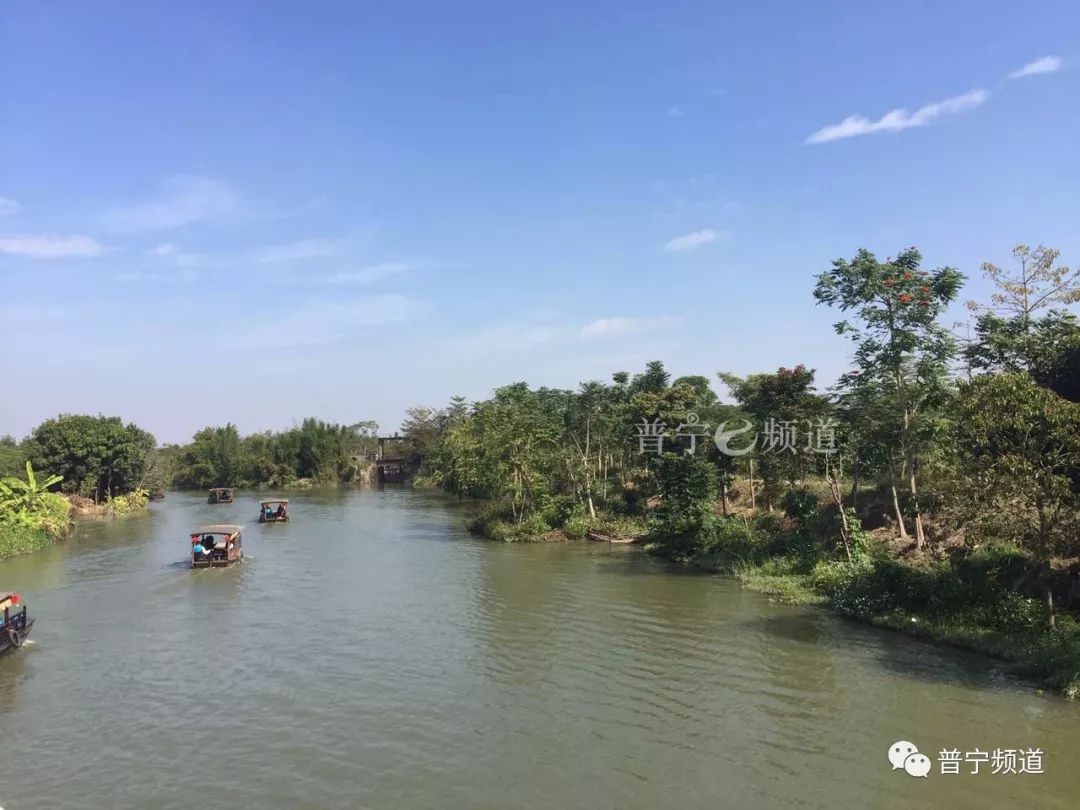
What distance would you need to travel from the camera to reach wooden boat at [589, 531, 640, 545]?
33.2 m

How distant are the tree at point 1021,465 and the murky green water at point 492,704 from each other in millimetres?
2989


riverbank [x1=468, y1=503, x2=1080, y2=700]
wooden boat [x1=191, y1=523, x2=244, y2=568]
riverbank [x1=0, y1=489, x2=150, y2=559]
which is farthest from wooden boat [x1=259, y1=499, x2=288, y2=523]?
riverbank [x1=468, y1=503, x2=1080, y2=700]

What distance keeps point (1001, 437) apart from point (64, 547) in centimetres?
3811

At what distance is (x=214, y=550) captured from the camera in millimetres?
27719

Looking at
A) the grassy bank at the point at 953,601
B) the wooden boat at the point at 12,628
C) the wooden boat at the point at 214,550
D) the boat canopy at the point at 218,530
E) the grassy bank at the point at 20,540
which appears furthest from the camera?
the grassy bank at the point at 20,540

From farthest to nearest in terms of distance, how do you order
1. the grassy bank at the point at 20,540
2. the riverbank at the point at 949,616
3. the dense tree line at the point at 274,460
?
the dense tree line at the point at 274,460
the grassy bank at the point at 20,540
the riverbank at the point at 949,616

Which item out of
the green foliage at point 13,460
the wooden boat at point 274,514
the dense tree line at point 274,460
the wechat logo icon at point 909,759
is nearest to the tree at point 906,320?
the wechat logo icon at point 909,759

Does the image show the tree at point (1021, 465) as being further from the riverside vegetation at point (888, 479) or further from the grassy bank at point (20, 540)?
the grassy bank at point (20, 540)

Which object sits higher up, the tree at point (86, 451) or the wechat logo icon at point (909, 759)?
the tree at point (86, 451)

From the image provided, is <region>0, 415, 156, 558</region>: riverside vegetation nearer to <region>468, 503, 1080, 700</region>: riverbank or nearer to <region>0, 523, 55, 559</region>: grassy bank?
<region>0, 523, 55, 559</region>: grassy bank

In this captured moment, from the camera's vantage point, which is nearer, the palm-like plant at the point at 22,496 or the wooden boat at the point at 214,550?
the wooden boat at the point at 214,550

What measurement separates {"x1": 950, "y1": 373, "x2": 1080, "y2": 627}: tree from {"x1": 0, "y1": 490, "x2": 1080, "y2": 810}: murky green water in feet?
9.81

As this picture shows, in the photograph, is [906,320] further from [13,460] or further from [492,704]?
[13,460]

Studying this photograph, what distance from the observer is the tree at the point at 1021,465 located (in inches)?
527
